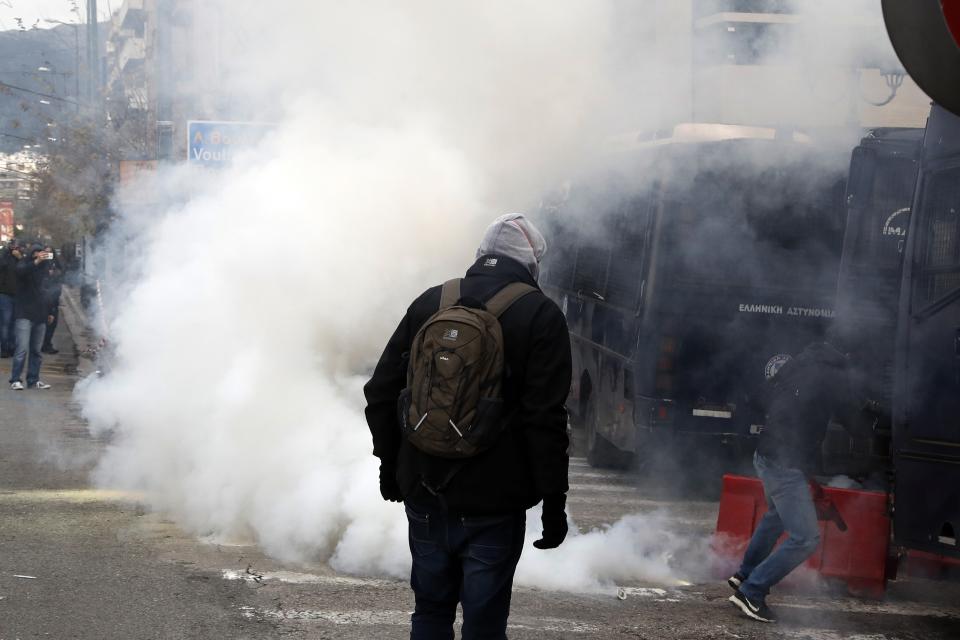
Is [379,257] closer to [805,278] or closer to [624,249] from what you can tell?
[624,249]

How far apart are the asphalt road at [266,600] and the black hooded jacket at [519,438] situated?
182 cm

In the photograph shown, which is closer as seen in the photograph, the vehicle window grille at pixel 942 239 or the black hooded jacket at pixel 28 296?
the vehicle window grille at pixel 942 239

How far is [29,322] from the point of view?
14117 mm

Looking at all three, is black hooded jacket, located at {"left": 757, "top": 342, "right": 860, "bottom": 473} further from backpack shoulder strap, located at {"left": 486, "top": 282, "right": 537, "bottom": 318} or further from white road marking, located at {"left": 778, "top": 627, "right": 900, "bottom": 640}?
backpack shoulder strap, located at {"left": 486, "top": 282, "right": 537, "bottom": 318}

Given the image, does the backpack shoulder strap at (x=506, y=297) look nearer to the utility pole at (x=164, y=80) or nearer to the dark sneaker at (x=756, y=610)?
the dark sneaker at (x=756, y=610)

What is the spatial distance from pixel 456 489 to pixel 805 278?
5728 mm

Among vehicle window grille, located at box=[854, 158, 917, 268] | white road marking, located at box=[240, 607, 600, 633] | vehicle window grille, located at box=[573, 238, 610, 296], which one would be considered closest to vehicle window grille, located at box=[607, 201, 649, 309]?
vehicle window grille, located at box=[573, 238, 610, 296]

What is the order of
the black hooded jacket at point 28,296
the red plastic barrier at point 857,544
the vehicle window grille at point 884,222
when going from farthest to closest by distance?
the black hooded jacket at point 28,296
the vehicle window grille at point 884,222
the red plastic barrier at point 857,544

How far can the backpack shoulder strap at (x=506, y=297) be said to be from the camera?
3.57 m

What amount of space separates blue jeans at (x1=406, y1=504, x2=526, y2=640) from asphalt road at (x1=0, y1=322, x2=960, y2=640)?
154 cm

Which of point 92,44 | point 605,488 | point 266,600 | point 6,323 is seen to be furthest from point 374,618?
point 92,44

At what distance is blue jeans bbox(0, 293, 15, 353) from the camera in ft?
55.0

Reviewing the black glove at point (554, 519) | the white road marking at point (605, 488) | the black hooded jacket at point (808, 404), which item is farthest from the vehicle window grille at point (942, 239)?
the white road marking at point (605, 488)

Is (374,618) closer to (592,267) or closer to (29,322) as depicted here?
(592,267)
